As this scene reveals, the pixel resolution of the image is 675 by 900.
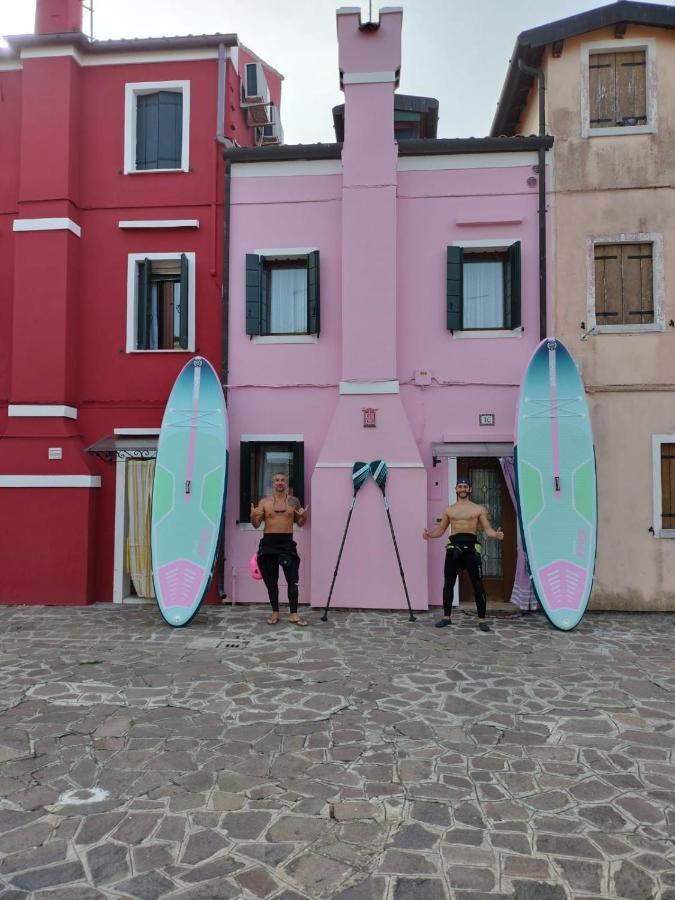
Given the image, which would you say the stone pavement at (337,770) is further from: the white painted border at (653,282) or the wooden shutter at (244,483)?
the white painted border at (653,282)

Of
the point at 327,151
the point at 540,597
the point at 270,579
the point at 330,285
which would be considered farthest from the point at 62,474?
the point at 540,597

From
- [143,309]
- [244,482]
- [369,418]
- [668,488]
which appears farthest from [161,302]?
[668,488]

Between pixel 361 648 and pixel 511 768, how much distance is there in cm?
295

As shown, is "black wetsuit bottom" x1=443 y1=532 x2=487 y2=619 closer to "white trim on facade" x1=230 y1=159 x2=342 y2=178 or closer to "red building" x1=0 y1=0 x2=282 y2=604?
"red building" x1=0 y1=0 x2=282 y2=604

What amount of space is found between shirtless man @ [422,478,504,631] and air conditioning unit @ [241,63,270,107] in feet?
24.2

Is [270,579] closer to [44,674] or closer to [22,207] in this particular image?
[44,674]

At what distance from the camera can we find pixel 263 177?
9.81 metres

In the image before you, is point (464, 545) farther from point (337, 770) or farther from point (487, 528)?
point (337, 770)

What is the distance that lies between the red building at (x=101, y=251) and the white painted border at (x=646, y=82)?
535 centimetres

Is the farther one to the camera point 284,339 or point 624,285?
point 284,339

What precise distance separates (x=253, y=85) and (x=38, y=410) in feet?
20.7

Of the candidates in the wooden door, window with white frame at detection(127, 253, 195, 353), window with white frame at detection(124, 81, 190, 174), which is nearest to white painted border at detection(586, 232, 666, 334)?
the wooden door

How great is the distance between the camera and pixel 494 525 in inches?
369

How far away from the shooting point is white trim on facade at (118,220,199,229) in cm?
976
